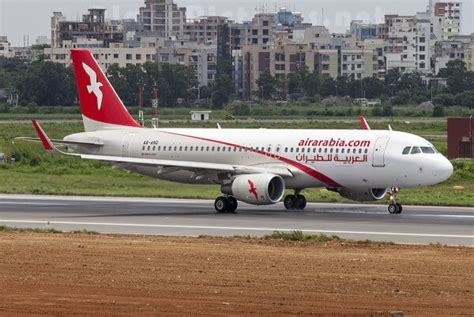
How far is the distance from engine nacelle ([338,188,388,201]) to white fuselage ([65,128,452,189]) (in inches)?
27.2

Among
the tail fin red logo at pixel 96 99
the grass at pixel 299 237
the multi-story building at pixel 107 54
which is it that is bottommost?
the grass at pixel 299 237

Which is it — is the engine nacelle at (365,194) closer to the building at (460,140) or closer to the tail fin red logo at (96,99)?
the tail fin red logo at (96,99)

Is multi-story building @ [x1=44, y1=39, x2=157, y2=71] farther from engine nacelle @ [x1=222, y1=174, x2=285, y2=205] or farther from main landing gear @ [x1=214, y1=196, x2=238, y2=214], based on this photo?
engine nacelle @ [x1=222, y1=174, x2=285, y2=205]

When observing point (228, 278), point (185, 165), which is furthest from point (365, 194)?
point (228, 278)

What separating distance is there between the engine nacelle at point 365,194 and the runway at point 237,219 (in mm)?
352

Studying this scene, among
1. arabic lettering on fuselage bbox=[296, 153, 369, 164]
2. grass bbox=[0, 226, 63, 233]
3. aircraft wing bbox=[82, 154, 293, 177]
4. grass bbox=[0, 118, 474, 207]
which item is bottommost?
grass bbox=[0, 118, 474, 207]

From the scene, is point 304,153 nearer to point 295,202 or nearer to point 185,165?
point 295,202

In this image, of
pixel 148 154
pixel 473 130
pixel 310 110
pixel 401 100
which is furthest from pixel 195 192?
pixel 401 100

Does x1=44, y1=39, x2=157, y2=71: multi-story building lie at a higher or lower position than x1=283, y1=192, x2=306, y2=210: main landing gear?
higher

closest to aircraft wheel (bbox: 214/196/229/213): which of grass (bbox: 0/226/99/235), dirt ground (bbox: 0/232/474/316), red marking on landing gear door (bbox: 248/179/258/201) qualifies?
red marking on landing gear door (bbox: 248/179/258/201)

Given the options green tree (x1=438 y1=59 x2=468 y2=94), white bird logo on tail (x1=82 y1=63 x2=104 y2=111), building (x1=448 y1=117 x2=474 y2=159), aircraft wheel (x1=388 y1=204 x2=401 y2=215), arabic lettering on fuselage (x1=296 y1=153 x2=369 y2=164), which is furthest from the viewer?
green tree (x1=438 y1=59 x2=468 y2=94)

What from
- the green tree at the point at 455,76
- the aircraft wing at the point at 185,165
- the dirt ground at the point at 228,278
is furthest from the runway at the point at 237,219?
the green tree at the point at 455,76

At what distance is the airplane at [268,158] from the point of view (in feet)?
134

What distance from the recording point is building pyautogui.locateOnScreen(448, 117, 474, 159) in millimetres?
65688
